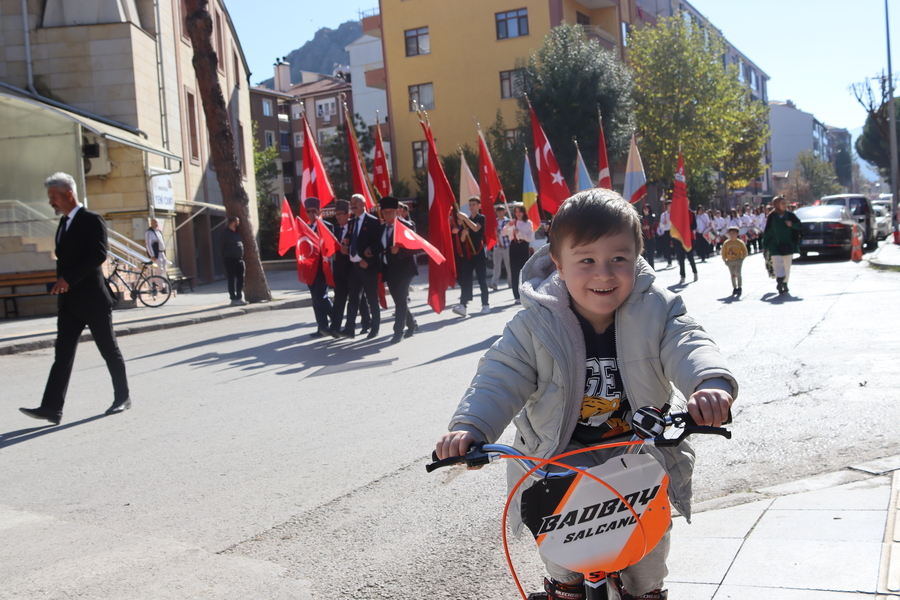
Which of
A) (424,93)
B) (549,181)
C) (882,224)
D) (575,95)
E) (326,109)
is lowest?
(882,224)

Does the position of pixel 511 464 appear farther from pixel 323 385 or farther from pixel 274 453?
pixel 323 385

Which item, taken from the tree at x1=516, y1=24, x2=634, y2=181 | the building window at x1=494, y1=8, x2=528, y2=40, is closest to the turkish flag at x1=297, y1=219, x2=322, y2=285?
the tree at x1=516, y1=24, x2=634, y2=181

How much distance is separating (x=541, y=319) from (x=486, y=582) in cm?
152

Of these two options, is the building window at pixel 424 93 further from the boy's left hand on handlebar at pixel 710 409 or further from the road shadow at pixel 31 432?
the boy's left hand on handlebar at pixel 710 409

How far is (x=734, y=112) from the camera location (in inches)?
1758

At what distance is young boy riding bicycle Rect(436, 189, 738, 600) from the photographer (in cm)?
227

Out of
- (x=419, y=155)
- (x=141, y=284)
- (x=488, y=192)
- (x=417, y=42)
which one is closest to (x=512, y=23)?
(x=417, y=42)

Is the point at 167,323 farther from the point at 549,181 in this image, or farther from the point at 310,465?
the point at 310,465

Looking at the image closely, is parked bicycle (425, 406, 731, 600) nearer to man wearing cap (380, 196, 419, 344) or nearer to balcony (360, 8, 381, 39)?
man wearing cap (380, 196, 419, 344)

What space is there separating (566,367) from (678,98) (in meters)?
44.0

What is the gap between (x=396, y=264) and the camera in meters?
12.1

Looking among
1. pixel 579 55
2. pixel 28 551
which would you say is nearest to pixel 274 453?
pixel 28 551

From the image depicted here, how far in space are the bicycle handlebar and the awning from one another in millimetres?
20473

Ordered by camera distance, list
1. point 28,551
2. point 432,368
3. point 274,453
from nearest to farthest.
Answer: point 28,551, point 274,453, point 432,368
